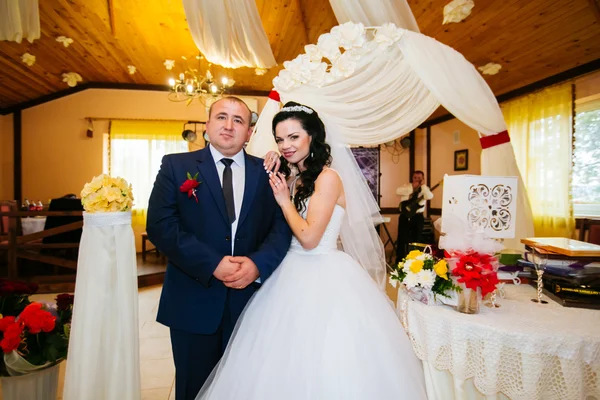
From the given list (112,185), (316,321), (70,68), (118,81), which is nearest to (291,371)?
(316,321)

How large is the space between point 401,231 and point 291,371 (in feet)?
17.9

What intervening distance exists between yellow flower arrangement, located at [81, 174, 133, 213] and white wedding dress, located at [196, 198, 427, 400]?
75cm

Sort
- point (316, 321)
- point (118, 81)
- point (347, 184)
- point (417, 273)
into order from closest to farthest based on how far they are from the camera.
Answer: point (316, 321), point (417, 273), point (347, 184), point (118, 81)

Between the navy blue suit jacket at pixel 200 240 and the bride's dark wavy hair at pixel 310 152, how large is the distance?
0.25 m

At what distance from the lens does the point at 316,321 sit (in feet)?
4.98

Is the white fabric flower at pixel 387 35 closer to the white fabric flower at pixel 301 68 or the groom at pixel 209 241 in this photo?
the white fabric flower at pixel 301 68

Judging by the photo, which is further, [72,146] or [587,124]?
[72,146]

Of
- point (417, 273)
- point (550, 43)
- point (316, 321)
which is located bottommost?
point (316, 321)

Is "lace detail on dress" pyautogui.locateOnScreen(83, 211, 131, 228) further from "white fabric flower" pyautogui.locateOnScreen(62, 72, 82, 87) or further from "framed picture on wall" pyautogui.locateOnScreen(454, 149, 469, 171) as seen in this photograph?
"framed picture on wall" pyautogui.locateOnScreen(454, 149, 469, 171)

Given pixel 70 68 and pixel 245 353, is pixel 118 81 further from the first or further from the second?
pixel 245 353

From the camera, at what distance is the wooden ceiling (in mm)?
3811

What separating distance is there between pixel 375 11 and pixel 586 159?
3699 millimetres

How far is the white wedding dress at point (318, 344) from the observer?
1.36 meters

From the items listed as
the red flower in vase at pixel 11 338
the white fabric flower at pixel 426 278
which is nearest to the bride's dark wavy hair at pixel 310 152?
the white fabric flower at pixel 426 278
